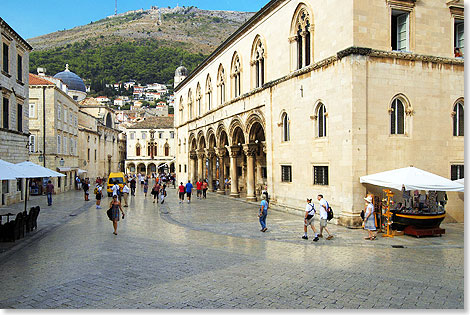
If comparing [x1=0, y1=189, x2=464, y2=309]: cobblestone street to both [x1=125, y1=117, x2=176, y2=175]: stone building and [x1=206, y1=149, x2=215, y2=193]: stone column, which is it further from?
[x1=125, y1=117, x2=176, y2=175]: stone building

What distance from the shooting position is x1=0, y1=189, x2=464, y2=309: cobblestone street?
7.48 meters

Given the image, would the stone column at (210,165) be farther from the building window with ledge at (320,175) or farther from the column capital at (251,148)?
the building window with ledge at (320,175)

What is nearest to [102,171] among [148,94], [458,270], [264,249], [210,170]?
[210,170]

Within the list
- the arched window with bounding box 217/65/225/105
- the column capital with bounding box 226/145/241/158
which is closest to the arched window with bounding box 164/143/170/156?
the arched window with bounding box 217/65/225/105

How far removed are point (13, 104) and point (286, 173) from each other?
18.4 m

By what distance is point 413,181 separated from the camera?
1382cm

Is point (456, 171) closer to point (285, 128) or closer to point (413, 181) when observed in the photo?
point (413, 181)

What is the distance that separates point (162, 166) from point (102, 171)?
2038 centimetres

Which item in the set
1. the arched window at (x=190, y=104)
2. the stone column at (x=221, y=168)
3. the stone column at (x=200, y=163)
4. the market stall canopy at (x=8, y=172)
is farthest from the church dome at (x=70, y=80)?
the market stall canopy at (x=8, y=172)

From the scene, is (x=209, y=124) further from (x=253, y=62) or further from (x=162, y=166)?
(x=162, y=166)

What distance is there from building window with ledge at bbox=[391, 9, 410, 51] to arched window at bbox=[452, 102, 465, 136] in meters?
3.63

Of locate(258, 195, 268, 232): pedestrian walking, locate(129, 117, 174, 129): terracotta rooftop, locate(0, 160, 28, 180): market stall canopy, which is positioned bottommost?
locate(258, 195, 268, 232): pedestrian walking

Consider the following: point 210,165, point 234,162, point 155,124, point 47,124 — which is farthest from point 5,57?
point 155,124

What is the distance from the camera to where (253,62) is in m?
25.7
